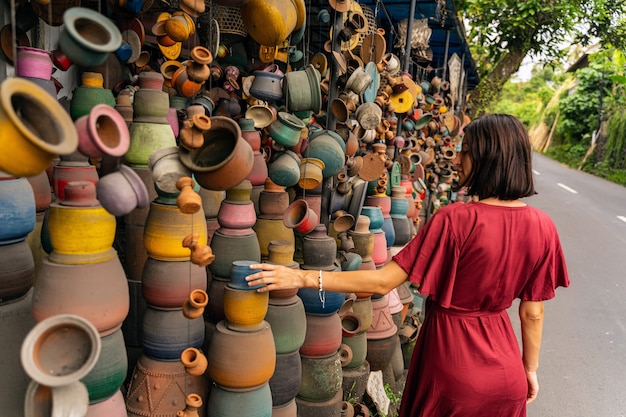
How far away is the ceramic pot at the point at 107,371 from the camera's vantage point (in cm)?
108

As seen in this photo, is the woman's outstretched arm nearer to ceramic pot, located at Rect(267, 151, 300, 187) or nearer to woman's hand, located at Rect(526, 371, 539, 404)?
ceramic pot, located at Rect(267, 151, 300, 187)

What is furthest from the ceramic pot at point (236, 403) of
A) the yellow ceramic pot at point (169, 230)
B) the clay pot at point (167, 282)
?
the yellow ceramic pot at point (169, 230)

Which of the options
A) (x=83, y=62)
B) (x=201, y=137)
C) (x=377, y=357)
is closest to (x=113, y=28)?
(x=83, y=62)

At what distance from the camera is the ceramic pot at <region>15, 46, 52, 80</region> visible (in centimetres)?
121

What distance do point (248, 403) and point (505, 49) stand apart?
8850 mm

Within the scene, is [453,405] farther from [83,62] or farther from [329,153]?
[83,62]

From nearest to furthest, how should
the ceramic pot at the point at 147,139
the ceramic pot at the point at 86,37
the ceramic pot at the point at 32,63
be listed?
the ceramic pot at the point at 86,37 → the ceramic pot at the point at 32,63 → the ceramic pot at the point at 147,139

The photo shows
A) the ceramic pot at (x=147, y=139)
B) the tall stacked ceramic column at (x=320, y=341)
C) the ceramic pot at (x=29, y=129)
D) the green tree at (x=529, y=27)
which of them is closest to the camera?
the ceramic pot at (x=29, y=129)

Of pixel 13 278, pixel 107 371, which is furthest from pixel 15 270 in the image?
pixel 107 371

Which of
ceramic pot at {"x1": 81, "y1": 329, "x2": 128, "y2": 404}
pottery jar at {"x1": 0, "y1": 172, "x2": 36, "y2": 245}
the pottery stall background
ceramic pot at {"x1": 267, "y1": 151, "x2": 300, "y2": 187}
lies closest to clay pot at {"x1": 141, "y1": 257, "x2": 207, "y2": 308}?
the pottery stall background

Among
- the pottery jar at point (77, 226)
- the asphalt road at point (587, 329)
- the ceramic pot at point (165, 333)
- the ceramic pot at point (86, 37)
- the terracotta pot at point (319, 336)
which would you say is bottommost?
the asphalt road at point (587, 329)

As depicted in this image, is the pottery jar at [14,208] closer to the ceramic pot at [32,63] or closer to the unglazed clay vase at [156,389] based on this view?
the ceramic pot at [32,63]

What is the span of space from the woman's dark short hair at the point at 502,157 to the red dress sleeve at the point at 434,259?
15cm

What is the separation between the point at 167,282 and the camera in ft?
4.48
